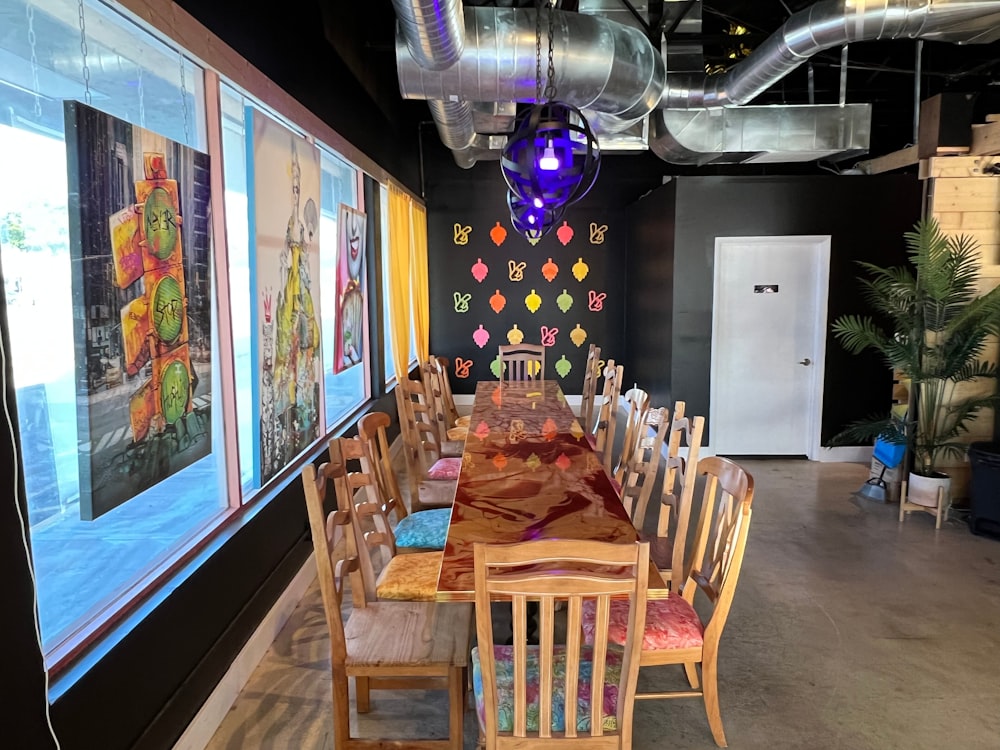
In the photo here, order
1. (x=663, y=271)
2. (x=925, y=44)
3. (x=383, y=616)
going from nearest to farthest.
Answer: (x=383, y=616) < (x=925, y=44) < (x=663, y=271)

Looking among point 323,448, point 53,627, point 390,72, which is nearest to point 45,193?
point 53,627

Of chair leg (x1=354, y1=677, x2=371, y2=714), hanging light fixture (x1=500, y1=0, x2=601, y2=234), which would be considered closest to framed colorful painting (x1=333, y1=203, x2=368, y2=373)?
hanging light fixture (x1=500, y1=0, x2=601, y2=234)

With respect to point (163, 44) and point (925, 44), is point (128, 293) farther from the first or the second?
point (925, 44)

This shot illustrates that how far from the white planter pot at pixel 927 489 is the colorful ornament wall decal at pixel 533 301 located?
4.57 meters

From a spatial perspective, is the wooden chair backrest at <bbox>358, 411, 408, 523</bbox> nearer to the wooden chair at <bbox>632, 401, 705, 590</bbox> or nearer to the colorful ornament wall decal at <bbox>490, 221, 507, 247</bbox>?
the wooden chair at <bbox>632, 401, 705, 590</bbox>

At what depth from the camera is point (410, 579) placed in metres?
2.43

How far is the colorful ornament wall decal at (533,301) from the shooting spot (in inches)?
321

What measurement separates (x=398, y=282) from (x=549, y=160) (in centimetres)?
316

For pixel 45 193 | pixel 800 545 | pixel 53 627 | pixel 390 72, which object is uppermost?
pixel 390 72

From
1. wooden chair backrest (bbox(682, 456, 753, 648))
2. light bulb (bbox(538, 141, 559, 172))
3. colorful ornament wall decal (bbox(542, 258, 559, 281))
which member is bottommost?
wooden chair backrest (bbox(682, 456, 753, 648))

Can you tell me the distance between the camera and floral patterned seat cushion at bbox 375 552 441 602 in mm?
2357

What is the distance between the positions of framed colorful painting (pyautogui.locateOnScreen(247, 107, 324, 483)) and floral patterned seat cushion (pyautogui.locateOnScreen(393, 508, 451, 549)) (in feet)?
2.32

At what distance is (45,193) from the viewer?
1.74 meters

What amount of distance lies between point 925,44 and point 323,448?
5859mm
